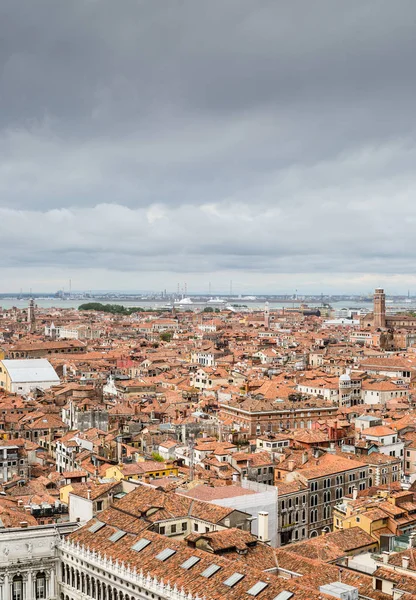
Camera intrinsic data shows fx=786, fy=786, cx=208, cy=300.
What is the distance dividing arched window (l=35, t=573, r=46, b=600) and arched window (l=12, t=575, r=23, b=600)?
1.37 ft

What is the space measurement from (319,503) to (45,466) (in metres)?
14.1

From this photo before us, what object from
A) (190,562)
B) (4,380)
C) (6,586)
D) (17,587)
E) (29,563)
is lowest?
(4,380)

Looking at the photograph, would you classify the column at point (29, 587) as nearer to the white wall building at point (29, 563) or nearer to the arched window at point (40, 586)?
the white wall building at point (29, 563)

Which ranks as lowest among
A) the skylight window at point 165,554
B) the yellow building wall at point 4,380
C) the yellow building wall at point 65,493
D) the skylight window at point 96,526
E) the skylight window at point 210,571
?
the yellow building wall at point 4,380

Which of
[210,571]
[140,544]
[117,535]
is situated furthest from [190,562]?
[117,535]

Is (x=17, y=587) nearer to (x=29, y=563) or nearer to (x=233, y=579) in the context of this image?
(x=29, y=563)

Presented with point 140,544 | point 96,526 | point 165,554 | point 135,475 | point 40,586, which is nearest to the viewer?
point 165,554

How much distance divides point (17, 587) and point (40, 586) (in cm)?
59

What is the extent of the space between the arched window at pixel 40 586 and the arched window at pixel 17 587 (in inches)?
16.4

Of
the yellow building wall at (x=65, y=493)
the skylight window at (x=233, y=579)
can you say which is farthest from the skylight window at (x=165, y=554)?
the yellow building wall at (x=65, y=493)

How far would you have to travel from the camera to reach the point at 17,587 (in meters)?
19.4

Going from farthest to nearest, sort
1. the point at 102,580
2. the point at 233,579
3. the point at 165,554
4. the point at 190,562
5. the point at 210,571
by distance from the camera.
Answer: the point at 102,580 → the point at 165,554 → the point at 190,562 → the point at 210,571 → the point at 233,579

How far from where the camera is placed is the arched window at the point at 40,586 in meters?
19.6

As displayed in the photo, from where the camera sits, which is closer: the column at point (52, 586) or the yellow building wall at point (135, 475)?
the column at point (52, 586)
